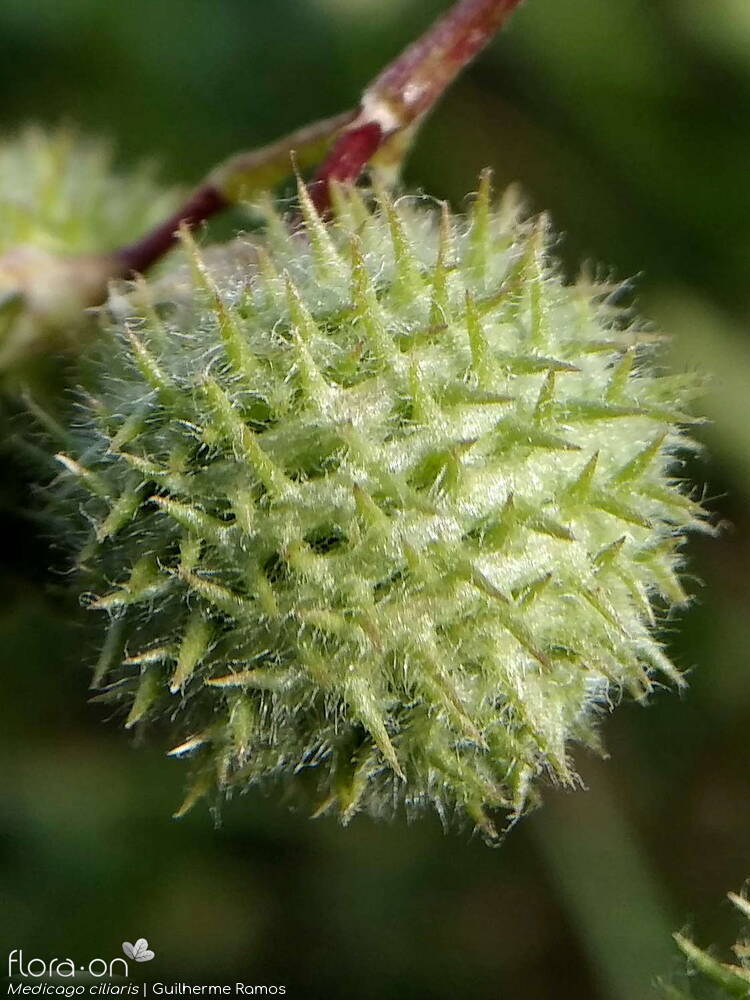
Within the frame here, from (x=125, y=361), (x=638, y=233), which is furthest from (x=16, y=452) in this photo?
(x=638, y=233)

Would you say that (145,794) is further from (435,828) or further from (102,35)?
(102,35)

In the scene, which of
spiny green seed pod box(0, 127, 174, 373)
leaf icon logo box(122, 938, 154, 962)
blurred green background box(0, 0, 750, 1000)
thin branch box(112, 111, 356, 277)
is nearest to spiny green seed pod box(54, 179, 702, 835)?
thin branch box(112, 111, 356, 277)

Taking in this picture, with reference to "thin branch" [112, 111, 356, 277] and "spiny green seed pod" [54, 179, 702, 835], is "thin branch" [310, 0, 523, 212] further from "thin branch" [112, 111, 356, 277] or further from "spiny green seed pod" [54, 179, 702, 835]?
"spiny green seed pod" [54, 179, 702, 835]

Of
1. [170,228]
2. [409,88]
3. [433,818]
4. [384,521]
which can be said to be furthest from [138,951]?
[409,88]

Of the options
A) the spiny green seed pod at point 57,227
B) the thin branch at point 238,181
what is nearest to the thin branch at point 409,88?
the thin branch at point 238,181

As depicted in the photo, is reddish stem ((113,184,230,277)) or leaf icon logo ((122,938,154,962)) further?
leaf icon logo ((122,938,154,962))
